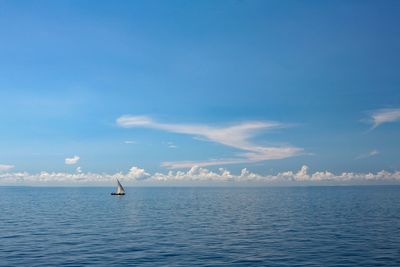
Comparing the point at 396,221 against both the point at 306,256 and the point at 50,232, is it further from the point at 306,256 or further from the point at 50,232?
the point at 50,232

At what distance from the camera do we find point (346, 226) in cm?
8162

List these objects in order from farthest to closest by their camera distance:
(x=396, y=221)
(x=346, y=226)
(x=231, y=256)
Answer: (x=396, y=221) < (x=346, y=226) < (x=231, y=256)

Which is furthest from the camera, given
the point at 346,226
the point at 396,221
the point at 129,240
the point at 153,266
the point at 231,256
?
the point at 396,221

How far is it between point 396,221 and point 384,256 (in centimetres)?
4589

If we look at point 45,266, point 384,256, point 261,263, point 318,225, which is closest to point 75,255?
point 45,266

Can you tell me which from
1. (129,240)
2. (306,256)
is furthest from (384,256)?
(129,240)

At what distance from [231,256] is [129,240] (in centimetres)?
2142

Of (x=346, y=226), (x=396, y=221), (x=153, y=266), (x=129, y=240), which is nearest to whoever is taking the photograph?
(x=153, y=266)

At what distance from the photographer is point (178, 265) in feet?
151

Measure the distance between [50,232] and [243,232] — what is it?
37.9 m

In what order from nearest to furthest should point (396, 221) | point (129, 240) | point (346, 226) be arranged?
1. point (129, 240)
2. point (346, 226)
3. point (396, 221)

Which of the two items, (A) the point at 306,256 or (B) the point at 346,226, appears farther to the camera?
(B) the point at 346,226

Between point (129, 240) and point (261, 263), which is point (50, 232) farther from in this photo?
point (261, 263)

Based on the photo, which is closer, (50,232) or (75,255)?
(75,255)
